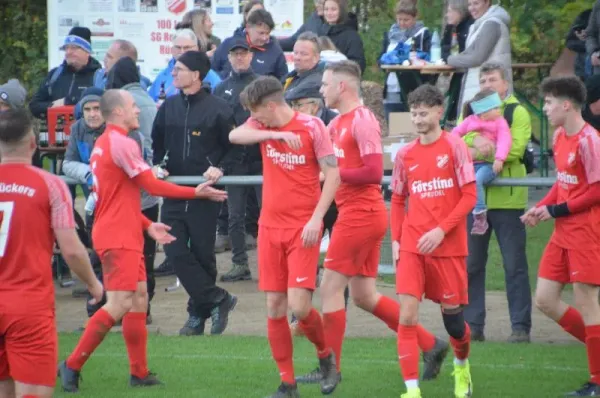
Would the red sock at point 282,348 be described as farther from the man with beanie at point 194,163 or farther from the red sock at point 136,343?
the man with beanie at point 194,163

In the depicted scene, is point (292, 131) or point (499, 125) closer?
point (292, 131)

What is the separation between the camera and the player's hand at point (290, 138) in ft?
27.9

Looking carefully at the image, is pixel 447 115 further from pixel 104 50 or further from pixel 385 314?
pixel 385 314

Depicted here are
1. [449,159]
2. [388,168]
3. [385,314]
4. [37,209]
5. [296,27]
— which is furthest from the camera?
[296,27]

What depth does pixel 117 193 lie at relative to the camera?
9.05m

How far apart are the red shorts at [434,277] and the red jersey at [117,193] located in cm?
193

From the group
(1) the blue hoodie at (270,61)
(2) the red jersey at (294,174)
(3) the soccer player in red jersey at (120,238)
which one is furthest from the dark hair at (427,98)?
(1) the blue hoodie at (270,61)

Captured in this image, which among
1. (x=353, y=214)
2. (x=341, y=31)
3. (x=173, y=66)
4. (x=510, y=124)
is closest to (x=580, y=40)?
(x=341, y=31)

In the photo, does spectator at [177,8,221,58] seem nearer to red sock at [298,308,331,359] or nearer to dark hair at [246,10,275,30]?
dark hair at [246,10,275,30]

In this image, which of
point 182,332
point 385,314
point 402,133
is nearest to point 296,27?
point 402,133

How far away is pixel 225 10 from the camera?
16359 millimetres

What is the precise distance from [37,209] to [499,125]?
4.79 metres

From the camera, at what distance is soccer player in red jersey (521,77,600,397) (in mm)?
8633

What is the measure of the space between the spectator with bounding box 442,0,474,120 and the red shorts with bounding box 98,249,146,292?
21.6 feet
